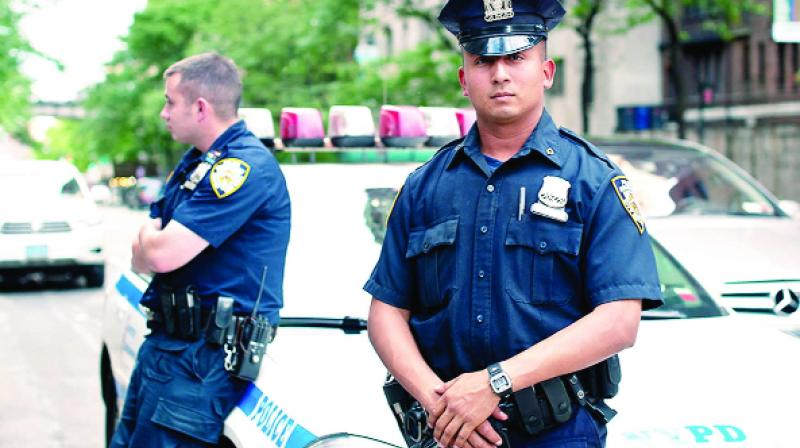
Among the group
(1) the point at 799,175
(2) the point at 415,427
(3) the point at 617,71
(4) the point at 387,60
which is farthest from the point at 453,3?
(3) the point at 617,71

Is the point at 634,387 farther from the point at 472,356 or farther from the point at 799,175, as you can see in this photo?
the point at 799,175

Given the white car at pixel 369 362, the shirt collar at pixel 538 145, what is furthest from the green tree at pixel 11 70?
the shirt collar at pixel 538 145

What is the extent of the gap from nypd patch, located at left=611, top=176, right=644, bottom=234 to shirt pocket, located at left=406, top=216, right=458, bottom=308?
0.35 meters

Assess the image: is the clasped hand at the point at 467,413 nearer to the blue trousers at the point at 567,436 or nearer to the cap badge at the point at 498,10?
the blue trousers at the point at 567,436

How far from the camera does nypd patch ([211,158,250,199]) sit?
357 cm

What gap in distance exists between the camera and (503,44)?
2.39m

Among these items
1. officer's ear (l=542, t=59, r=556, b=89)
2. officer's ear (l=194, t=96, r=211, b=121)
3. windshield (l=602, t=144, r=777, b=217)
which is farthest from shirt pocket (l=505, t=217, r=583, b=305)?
windshield (l=602, t=144, r=777, b=217)

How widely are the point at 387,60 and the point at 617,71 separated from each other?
55.9ft

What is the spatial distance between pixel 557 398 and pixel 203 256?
164cm

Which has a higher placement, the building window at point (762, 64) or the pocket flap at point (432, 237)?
the building window at point (762, 64)

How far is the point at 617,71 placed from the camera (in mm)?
35000

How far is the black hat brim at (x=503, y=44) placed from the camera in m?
2.38

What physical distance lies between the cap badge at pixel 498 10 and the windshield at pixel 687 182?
16.6 feet

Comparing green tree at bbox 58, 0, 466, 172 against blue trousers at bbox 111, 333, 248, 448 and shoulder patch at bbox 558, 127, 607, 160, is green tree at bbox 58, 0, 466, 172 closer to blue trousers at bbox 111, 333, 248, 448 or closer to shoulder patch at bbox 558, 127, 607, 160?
blue trousers at bbox 111, 333, 248, 448
